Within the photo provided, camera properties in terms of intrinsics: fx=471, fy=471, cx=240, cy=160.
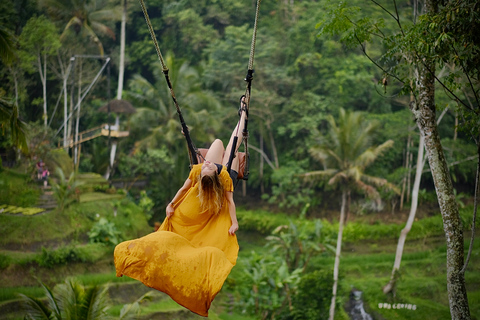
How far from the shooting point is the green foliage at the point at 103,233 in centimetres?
1080

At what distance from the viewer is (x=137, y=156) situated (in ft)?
48.2

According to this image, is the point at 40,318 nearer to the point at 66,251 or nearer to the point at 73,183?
the point at 66,251

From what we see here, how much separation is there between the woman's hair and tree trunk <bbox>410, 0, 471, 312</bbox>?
86.7 inches

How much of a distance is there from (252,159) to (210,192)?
14.6 metres

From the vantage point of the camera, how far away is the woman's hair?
3.29m

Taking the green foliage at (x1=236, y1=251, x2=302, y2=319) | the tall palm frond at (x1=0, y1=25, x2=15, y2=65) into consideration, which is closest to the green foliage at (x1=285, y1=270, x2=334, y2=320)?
the green foliage at (x1=236, y1=251, x2=302, y2=319)

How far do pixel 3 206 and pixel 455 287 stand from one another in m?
9.22

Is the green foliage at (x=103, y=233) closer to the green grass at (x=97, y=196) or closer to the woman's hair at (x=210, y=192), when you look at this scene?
the green grass at (x=97, y=196)

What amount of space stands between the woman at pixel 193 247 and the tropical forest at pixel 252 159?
3 cm

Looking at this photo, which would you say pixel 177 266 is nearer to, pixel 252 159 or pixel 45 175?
pixel 45 175

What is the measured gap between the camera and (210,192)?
131 inches

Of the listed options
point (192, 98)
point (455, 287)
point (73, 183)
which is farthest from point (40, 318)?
point (192, 98)

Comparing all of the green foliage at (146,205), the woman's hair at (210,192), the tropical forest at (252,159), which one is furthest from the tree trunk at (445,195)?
the green foliage at (146,205)

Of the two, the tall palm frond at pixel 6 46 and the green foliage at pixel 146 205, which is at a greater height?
the tall palm frond at pixel 6 46
